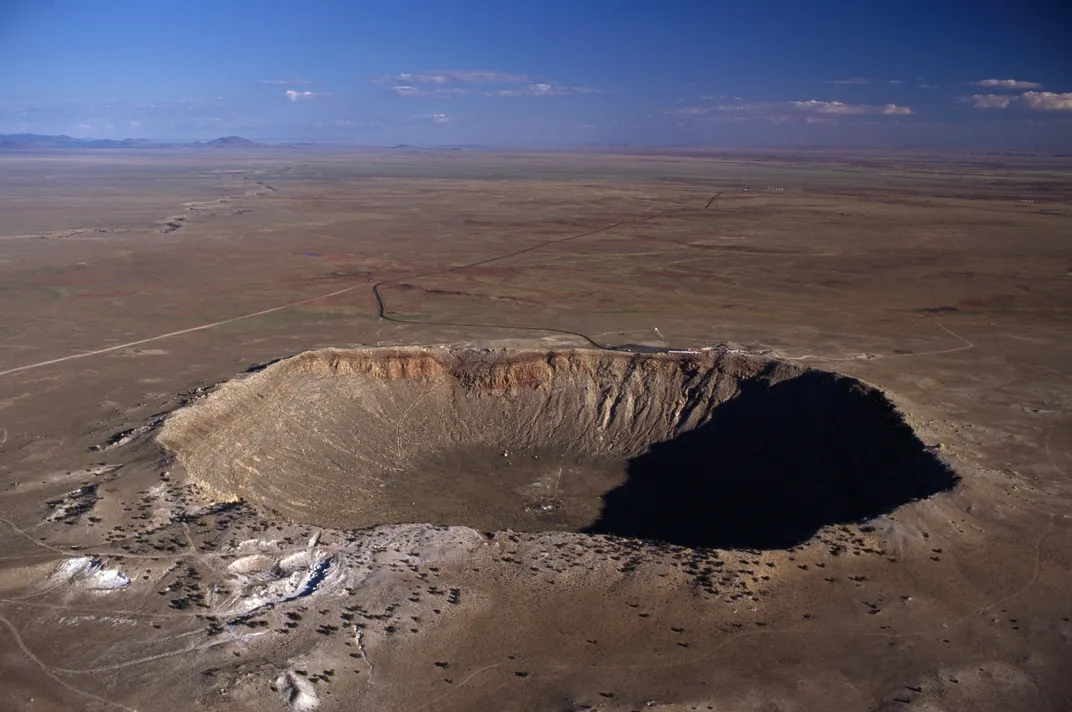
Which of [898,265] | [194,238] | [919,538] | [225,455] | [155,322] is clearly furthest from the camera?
[194,238]

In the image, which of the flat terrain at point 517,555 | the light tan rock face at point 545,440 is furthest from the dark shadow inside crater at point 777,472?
the flat terrain at point 517,555

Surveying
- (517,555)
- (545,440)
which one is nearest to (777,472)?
(545,440)

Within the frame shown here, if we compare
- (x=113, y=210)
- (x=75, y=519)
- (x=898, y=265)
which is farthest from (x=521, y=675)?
(x=113, y=210)

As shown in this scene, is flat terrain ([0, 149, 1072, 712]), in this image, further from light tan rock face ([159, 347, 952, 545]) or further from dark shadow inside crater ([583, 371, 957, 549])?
A: light tan rock face ([159, 347, 952, 545])

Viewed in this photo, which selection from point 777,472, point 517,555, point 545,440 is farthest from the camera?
point 545,440

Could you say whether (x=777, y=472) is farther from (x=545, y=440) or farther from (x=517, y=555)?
(x=517, y=555)

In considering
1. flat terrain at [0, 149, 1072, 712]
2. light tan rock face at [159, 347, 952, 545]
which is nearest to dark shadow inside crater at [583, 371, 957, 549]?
light tan rock face at [159, 347, 952, 545]

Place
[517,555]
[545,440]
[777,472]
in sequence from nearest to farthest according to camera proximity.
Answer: [517,555]
[777,472]
[545,440]

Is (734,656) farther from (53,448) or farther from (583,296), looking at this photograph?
(583,296)

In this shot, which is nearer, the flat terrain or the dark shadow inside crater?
the flat terrain
